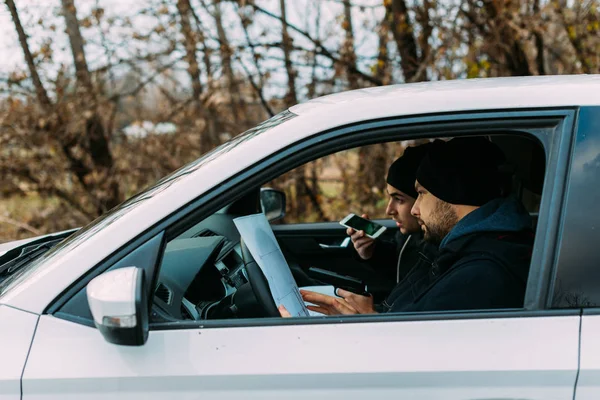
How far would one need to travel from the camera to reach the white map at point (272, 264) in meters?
2.16

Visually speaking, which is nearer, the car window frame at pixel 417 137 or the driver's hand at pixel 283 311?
the car window frame at pixel 417 137

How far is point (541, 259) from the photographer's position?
1.74 meters

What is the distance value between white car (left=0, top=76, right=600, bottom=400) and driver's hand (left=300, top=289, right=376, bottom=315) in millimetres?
449

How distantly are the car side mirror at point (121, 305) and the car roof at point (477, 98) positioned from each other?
71cm

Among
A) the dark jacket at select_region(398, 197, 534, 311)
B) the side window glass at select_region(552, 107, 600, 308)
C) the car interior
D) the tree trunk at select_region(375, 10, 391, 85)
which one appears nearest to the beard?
the dark jacket at select_region(398, 197, 534, 311)

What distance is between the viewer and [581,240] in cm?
171

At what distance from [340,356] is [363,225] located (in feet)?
5.50

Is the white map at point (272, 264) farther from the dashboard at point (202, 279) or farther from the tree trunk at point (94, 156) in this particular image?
the tree trunk at point (94, 156)

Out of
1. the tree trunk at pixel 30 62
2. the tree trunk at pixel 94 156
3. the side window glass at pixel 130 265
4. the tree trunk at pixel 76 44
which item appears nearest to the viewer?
the side window glass at pixel 130 265

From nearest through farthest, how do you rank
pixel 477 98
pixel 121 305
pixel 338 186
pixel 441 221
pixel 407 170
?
1. pixel 121 305
2. pixel 477 98
3. pixel 441 221
4. pixel 407 170
5. pixel 338 186

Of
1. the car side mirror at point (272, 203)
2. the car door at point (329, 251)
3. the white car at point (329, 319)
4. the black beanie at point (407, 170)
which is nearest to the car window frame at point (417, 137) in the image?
the white car at point (329, 319)

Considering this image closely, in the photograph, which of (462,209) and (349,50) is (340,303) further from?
(349,50)

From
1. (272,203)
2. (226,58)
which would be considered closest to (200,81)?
(226,58)

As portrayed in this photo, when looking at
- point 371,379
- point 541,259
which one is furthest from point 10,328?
point 541,259
